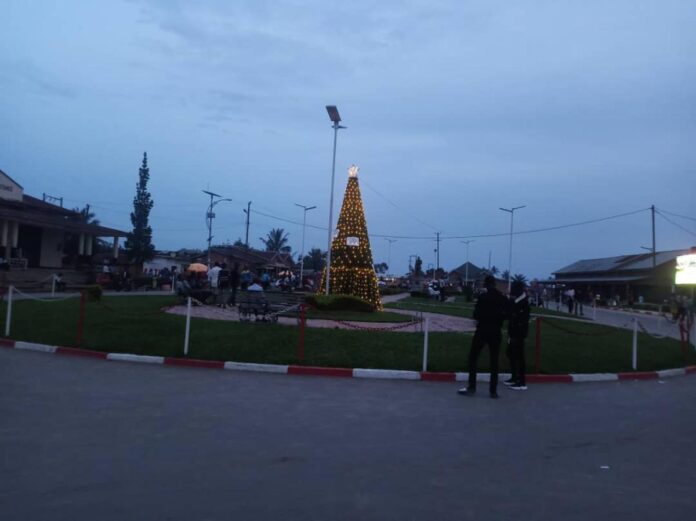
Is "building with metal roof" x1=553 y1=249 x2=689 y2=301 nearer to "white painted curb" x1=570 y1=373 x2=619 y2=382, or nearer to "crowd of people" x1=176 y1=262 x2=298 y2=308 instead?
"crowd of people" x1=176 y1=262 x2=298 y2=308

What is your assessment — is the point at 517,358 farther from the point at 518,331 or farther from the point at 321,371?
the point at 321,371

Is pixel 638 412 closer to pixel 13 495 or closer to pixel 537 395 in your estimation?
pixel 537 395

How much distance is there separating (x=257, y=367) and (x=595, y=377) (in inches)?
248

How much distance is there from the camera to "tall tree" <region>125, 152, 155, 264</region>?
5216cm

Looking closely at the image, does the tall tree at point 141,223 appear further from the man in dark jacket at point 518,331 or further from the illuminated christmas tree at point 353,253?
the man in dark jacket at point 518,331

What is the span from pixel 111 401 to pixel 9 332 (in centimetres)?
742

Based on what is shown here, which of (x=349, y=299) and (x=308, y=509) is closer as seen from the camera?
(x=308, y=509)

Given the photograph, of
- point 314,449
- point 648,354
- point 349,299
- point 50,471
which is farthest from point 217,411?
Result: point 349,299

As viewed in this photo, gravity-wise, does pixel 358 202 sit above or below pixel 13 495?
above

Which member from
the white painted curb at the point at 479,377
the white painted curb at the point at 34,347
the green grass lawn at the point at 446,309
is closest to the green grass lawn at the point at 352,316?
the green grass lawn at the point at 446,309

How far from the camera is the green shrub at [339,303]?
22.4 metres

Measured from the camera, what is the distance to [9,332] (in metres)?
13.7

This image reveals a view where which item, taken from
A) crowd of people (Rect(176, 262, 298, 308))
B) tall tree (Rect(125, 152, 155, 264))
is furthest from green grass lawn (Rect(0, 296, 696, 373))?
tall tree (Rect(125, 152, 155, 264))

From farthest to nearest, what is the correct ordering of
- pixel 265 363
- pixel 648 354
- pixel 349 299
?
pixel 349 299
pixel 648 354
pixel 265 363
